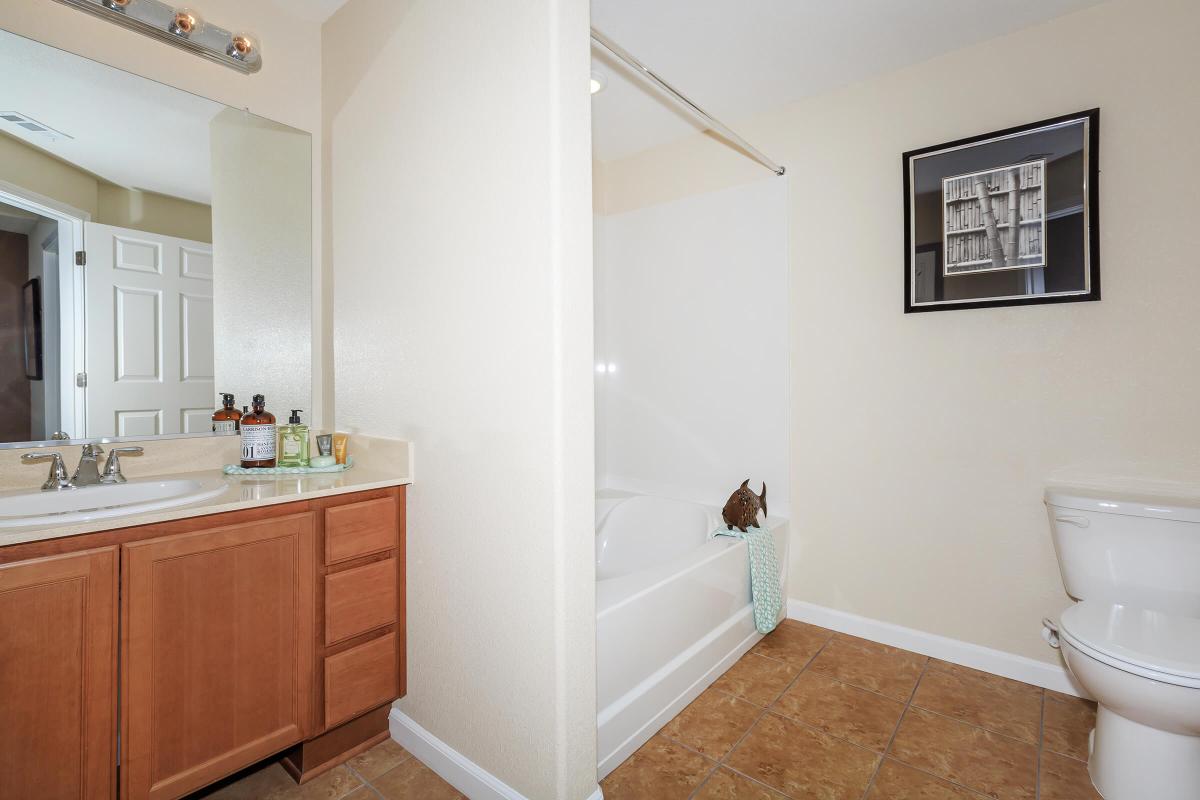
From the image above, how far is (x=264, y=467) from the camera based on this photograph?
→ 5.84ft

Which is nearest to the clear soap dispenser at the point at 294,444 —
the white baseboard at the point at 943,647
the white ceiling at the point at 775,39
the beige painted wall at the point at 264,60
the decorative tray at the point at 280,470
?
the decorative tray at the point at 280,470

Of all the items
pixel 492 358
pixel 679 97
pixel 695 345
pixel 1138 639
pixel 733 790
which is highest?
pixel 679 97

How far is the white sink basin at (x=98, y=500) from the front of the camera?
1.19 m

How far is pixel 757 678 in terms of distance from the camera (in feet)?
6.82

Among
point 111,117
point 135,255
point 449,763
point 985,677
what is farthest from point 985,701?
point 111,117

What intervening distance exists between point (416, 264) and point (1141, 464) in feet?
7.83

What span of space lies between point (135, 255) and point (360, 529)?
41.5 inches

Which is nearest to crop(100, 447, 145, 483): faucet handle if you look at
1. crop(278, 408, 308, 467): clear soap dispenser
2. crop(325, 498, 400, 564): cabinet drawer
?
crop(278, 408, 308, 467): clear soap dispenser

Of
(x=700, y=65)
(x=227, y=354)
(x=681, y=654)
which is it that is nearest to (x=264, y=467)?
(x=227, y=354)

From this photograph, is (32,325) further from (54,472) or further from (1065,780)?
(1065,780)

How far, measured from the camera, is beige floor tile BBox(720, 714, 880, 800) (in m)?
1.51

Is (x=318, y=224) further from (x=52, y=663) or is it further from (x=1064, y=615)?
(x=1064, y=615)

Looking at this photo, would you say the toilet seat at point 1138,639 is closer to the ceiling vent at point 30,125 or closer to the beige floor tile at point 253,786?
the beige floor tile at point 253,786

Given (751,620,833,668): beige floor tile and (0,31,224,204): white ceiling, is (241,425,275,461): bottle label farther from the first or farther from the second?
(751,620,833,668): beige floor tile
